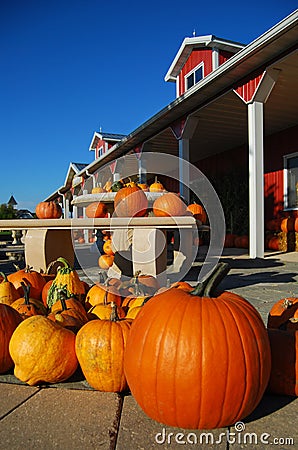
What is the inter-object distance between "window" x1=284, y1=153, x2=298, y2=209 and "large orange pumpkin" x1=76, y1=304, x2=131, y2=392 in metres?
8.45

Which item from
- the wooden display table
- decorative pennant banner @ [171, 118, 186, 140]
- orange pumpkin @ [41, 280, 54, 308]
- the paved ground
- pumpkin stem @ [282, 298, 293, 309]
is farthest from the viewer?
decorative pennant banner @ [171, 118, 186, 140]

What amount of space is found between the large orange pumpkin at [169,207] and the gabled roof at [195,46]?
8.32 m

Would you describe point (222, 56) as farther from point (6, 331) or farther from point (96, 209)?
point (6, 331)

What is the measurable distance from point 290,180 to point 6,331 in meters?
8.87

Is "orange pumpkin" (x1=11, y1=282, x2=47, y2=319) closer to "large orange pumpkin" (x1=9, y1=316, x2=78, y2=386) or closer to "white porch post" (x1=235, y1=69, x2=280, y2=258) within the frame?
"large orange pumpkin" (x1=9, y1=316, x2=78, y2=386)

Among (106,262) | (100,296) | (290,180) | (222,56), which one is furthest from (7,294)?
(222,56)

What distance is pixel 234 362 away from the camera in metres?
1.17

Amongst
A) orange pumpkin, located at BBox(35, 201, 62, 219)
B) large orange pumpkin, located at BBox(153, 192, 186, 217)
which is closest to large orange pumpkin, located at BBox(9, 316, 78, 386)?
large orange pumpkin, located at BBox(153, 192, 186, 217)

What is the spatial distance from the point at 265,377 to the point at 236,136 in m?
9.67

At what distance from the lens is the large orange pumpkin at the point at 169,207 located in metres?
3.81

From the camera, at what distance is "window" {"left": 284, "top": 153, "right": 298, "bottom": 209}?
9156 millimetres

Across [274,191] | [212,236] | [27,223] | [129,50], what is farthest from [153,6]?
[27,223]

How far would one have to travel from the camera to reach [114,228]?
3.51m

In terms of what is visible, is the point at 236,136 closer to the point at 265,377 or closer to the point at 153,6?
the point at 153,6
